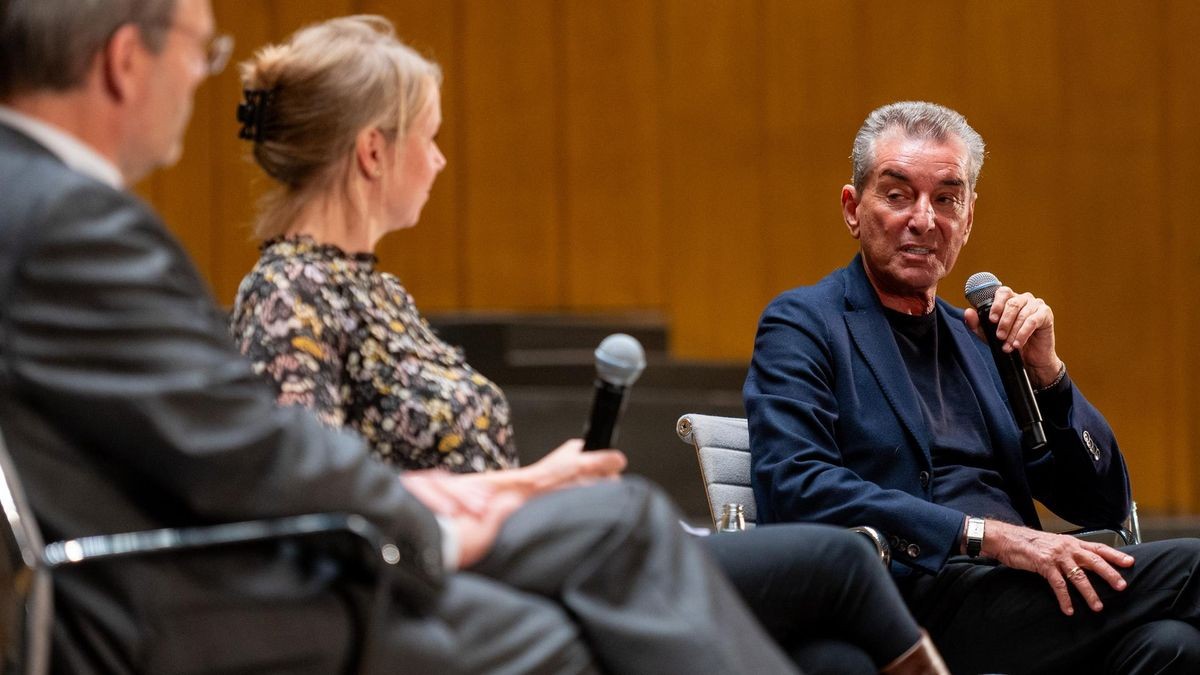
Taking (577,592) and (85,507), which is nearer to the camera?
(85,507)

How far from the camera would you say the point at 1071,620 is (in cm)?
228

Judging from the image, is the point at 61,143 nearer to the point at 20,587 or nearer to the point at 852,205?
the point at 20,587

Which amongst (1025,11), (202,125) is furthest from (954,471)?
(202,125)

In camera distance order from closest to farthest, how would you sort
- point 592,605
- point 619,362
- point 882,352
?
point 592,605
point 619,362
point 882,352

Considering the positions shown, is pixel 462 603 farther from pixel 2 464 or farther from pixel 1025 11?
pixel 1025 11

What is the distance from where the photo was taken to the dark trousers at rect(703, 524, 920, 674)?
182 centimetres

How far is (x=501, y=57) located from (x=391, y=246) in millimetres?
922

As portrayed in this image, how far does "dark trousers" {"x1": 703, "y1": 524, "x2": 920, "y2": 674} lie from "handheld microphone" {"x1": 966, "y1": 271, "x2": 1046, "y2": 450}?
0.66m

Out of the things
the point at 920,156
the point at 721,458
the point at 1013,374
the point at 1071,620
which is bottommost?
the point at 1071,620

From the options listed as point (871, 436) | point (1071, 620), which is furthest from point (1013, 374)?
point (1071, 620)

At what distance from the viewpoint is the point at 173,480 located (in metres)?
1.28

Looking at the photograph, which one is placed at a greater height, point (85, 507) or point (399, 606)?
point (85, 507)

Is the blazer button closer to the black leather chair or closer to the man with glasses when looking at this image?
the man with glasses

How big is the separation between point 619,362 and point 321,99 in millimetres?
801
